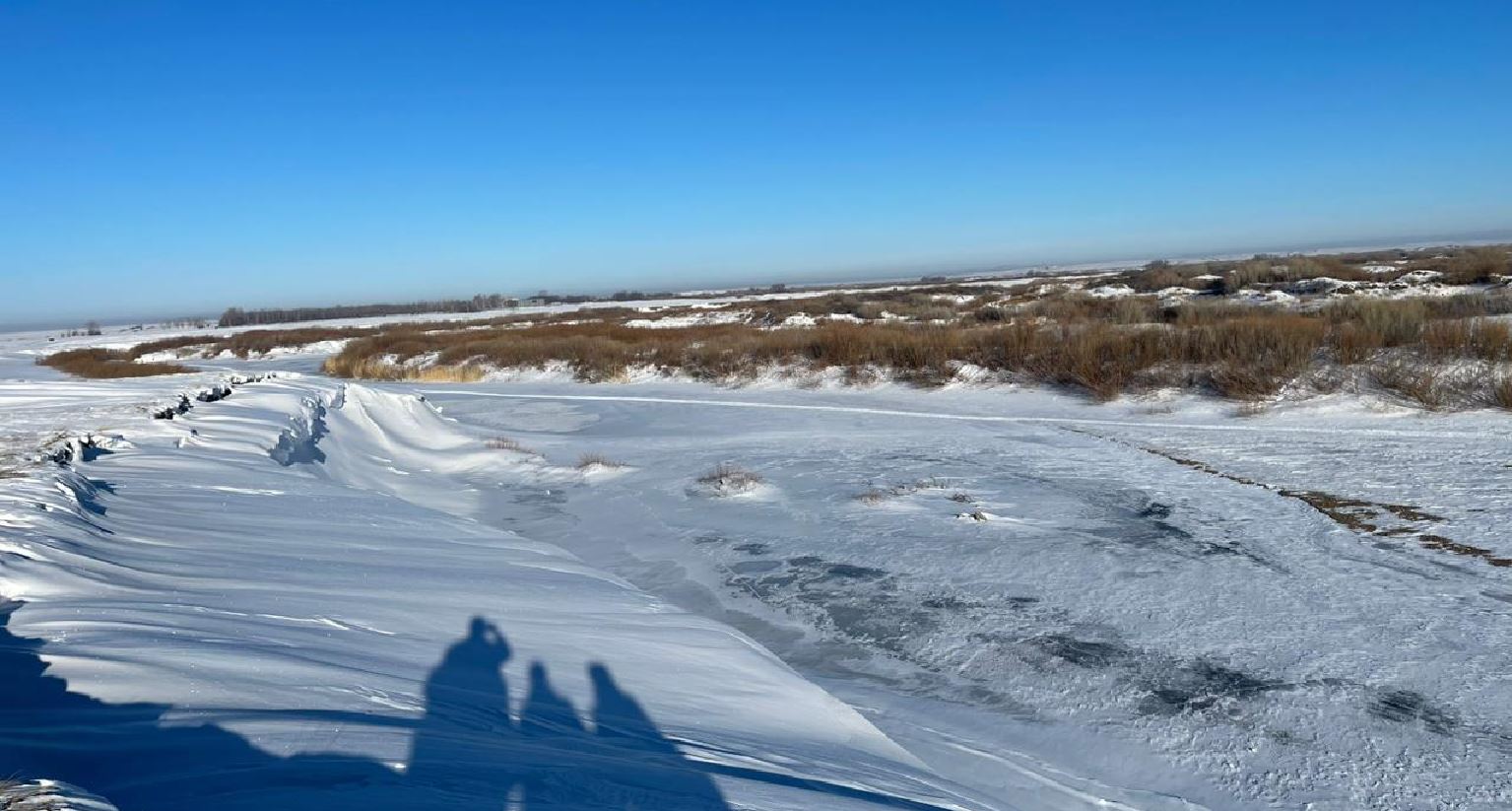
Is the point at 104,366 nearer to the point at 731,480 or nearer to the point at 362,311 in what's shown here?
the point at 731,480

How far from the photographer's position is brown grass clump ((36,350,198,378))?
30.0m

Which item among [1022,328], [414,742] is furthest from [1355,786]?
[1022,328]

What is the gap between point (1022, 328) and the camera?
65.1 feet

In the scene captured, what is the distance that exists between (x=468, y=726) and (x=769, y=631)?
298cm

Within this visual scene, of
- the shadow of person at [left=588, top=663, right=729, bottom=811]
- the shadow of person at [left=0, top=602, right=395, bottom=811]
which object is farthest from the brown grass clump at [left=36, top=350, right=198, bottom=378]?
the shadow of person at [left=588, top=663, right=729, bottom=811]

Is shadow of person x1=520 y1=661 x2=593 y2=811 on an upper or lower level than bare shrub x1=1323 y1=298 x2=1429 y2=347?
lower

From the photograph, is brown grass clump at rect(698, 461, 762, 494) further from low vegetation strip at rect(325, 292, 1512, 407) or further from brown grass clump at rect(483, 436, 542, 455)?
low vegetation strip at rect(325, 292, 1512, 407)

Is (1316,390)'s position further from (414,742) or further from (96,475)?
(96,475)

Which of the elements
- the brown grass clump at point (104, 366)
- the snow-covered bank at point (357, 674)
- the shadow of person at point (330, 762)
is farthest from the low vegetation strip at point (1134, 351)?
the shadow of person at point (330, 762)

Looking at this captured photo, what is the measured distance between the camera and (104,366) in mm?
33312

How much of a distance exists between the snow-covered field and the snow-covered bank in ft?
0.07

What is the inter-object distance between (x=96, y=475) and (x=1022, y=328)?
688 inches

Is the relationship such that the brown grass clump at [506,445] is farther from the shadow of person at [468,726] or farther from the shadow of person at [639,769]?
the shadow of person at [639,769]

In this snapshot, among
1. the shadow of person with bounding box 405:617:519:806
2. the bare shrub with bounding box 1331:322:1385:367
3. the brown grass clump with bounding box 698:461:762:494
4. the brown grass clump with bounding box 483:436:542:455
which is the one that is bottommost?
the brown grass clump with bounding box 698:461:762:494
